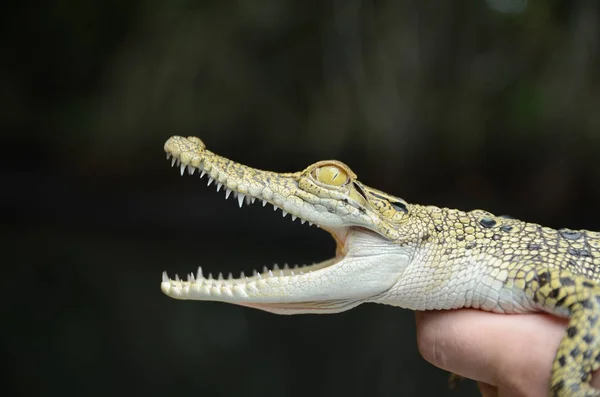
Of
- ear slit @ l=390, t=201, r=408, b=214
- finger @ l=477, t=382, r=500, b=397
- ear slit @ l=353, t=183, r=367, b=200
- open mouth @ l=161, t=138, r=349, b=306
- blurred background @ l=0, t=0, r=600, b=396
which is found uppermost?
blurred background @ l=0, t=0, r=600, b=396

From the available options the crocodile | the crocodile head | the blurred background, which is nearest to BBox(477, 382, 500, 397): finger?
the crocodile

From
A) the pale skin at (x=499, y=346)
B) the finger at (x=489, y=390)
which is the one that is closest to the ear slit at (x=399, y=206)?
the pale skin at (x=499, y=346)

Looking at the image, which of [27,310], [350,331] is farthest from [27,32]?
[350,331]

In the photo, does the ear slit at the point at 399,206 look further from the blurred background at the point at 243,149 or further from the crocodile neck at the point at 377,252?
the blurred background at the point at 243,149

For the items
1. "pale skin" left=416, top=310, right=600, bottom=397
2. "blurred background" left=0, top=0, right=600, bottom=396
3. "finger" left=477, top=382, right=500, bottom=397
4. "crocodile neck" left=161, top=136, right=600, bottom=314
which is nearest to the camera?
"pale skin" left=416, top=310, right=600, bottom=397

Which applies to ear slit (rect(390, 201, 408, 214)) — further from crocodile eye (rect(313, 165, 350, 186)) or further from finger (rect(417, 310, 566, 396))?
finger (rect(417, 310, 566, 396))

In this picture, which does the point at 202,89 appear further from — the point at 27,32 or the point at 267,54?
the point at 27,32
